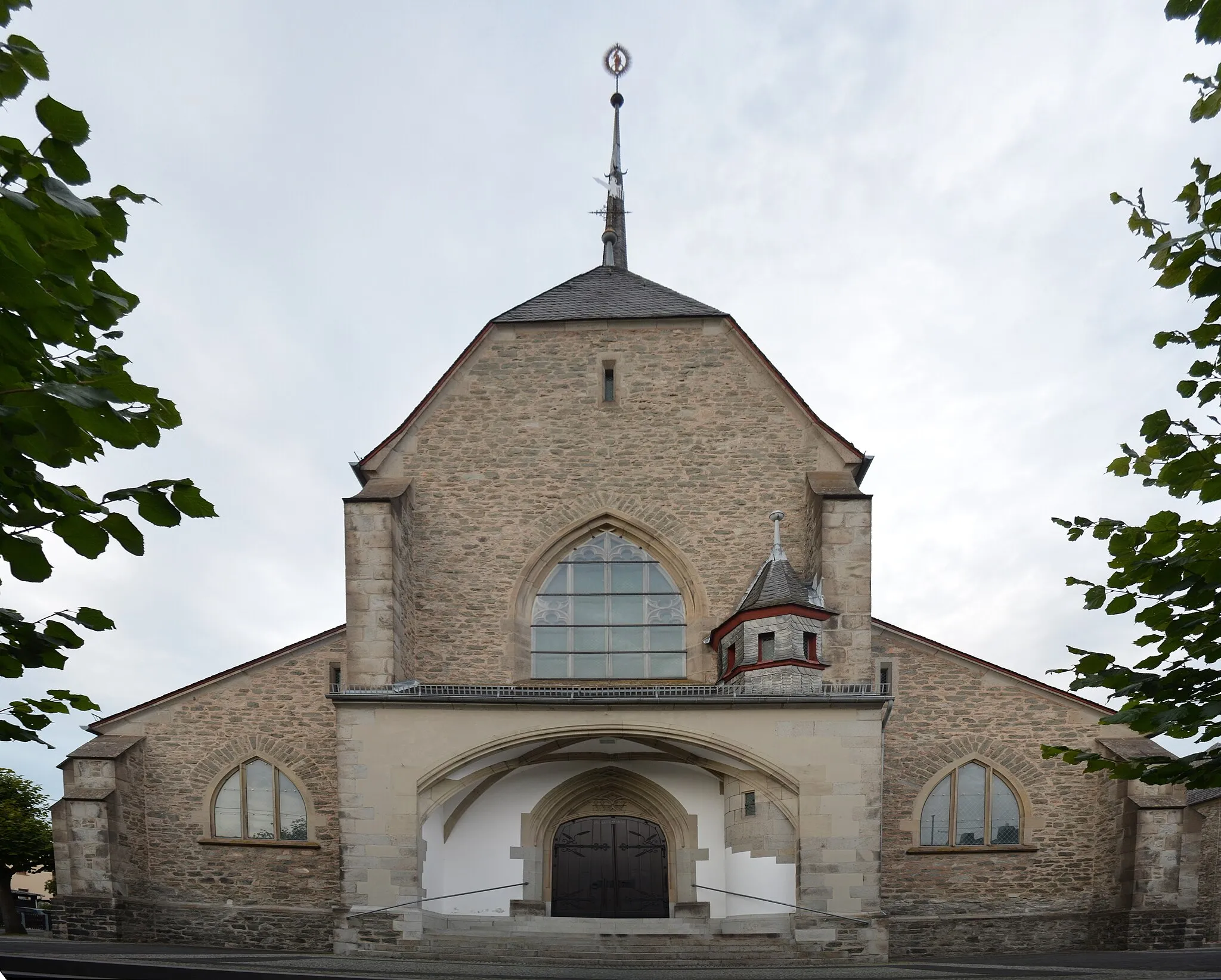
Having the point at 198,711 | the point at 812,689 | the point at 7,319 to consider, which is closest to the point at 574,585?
the point at 812,689

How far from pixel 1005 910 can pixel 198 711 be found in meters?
11.6

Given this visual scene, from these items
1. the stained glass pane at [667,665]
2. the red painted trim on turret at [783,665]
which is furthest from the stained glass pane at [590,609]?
the red painted trim on turret at [783,665]

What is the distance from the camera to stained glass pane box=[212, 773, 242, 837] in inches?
636

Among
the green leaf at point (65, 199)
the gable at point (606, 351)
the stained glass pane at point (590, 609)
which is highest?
the gable at point (606, 351)

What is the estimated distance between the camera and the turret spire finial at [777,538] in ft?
51.2

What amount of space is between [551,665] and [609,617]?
42.4 inches

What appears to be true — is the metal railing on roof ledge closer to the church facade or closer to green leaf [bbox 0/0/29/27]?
the church facade

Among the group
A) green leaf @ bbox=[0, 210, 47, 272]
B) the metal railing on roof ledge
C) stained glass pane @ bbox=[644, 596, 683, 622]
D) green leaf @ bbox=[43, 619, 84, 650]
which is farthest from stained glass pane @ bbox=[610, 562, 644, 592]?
green leaf @ bbox=[0, 210, 47, 272]

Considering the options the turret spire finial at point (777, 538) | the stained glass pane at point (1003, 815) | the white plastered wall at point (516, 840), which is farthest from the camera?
the stained glass pane at point (1003, 815)

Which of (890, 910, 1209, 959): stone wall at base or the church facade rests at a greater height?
the church facade

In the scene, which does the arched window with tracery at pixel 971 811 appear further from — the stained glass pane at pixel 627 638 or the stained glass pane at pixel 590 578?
the stained glass pane at pixel 590 578

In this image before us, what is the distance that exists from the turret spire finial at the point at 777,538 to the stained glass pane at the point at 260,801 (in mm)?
7726

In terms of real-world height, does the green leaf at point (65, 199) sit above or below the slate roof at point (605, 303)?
below

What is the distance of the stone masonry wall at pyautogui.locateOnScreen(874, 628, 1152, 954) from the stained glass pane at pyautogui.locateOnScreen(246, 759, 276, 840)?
8568mm
